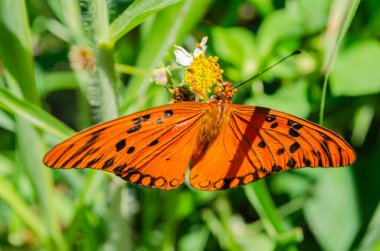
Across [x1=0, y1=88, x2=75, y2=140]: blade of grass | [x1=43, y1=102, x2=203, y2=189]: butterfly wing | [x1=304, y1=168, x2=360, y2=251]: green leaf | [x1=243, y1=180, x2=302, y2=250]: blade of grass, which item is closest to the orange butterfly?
[x1=43, y1=102, x2=203, y2=189]: butterfly wing

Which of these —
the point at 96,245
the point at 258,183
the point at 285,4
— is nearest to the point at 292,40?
the point at 285,4

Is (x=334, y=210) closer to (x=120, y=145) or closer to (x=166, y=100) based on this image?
(x=166, y=100)

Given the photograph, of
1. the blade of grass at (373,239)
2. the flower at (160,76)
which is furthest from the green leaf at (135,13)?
the blade of grass at (373,239)

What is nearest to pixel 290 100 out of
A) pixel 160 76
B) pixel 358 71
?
pixel 358 71

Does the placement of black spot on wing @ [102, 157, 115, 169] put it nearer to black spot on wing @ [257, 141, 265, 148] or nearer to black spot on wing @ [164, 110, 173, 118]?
black spot on wing @ [164, 110, 173, 118]

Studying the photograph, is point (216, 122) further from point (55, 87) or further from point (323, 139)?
point (55, 87)

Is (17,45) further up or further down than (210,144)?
further up
